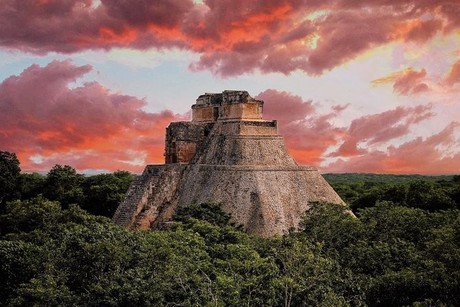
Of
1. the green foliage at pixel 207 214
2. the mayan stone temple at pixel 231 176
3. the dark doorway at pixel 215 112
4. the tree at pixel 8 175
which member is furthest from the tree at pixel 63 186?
the green foliage at pixel 207 214

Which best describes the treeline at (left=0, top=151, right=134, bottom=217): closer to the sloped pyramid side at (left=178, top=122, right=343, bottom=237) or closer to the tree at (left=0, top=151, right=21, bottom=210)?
the tree at (left=0, top=151, right=21, bottom=210)

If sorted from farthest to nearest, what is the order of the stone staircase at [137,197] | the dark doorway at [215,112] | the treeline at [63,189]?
1. the treeline at [63,189]
2. the dark doorway at [215,112]
3. the stone staircase at [137,197]

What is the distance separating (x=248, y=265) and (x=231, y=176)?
51.1 feet

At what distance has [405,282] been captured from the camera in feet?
66.2

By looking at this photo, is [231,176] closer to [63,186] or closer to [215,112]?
[215,112]

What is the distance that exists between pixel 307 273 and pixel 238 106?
20.9 m

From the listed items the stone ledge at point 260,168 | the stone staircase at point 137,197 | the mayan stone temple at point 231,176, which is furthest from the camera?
the stone staircase at point 137,197

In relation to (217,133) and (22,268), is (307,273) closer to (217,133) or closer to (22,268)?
(22,268)

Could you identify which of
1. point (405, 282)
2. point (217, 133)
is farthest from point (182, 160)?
point (405, 282)

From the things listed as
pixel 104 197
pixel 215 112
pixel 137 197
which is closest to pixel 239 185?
pixel 137 197

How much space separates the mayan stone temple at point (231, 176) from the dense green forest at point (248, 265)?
2.65 metres

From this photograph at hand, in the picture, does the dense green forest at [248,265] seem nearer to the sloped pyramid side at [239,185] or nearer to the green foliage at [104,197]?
the sloped pyramid side at [239,185]

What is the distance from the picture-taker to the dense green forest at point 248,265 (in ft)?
63.8

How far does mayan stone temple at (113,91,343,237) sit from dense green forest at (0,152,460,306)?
2.65m
